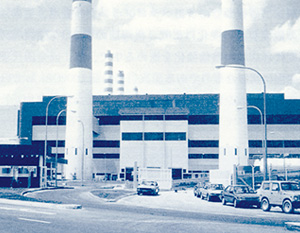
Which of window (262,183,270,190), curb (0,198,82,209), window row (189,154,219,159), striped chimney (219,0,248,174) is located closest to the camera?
curb (0,198,82,209)

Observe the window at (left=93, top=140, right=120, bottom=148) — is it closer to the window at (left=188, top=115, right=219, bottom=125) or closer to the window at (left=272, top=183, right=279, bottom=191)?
the window at (left=188, top=115, right=219, bottom=125)

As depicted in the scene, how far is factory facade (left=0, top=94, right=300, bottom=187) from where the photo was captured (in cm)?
7906

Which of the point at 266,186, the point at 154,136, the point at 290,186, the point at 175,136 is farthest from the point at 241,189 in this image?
the point at 154,136

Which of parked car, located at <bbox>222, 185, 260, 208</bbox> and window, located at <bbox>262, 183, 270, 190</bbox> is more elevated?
window, located at <bbox>262, 183, 270, 190</bbox>

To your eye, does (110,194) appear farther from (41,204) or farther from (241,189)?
(41,204)

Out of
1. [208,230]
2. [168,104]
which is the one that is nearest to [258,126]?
[168,104]

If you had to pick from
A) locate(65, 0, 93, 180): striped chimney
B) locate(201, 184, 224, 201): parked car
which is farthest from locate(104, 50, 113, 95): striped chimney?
locate(201, 184, 224, 201): parked car

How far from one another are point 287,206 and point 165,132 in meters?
57.8

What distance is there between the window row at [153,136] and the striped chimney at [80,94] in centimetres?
763

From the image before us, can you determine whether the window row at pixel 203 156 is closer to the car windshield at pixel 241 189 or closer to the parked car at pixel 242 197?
the parked car at pixel 242 197

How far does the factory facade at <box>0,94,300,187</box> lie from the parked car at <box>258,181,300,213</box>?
52.4 metres

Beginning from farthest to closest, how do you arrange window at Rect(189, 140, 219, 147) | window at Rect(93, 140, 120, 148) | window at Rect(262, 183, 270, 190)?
window at Rect(93, 140, 120, 148), window at Rect(189, 140, 219, 147), window at Rect(262, 183, 270, 190)

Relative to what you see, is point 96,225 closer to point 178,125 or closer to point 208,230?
point 208,230

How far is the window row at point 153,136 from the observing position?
79.5 meters
